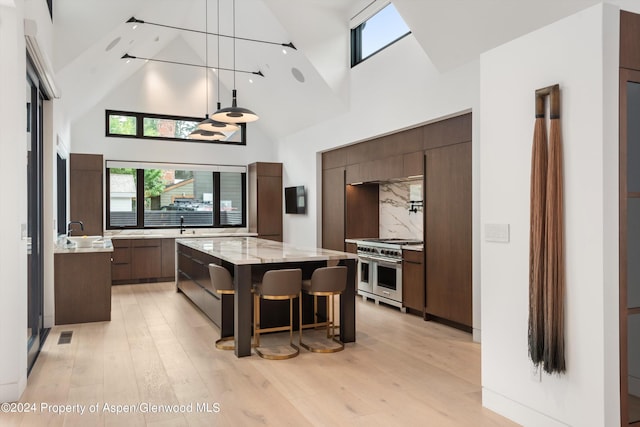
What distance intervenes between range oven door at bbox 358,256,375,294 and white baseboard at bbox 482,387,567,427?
351 cm

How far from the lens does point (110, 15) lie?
5.23m

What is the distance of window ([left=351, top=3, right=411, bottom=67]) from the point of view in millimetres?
5852

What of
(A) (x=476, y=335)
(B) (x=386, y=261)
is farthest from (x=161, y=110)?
(A) (x=476, y=335)

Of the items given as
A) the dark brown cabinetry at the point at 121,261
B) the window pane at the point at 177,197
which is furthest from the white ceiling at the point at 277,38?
the dark brown cabinetry at the point at 121,261

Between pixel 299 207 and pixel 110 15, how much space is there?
449cm

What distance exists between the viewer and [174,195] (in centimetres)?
Answer: 924

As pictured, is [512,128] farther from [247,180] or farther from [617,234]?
[247,180]

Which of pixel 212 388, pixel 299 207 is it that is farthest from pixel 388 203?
pixel 212 388

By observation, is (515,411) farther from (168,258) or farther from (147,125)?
(147,125)

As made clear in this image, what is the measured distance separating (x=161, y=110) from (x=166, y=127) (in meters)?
0.33

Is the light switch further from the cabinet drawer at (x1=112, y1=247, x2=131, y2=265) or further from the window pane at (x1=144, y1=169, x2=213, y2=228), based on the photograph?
the window pane at (x1=144, y1=169, x2=213, y2=228)

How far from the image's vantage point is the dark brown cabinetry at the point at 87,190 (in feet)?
25.8

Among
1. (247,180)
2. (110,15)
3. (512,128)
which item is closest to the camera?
(512,128)

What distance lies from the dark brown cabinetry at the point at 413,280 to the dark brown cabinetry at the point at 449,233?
0.11m
